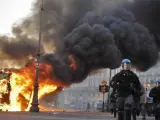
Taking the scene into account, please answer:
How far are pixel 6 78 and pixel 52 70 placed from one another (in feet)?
13.0

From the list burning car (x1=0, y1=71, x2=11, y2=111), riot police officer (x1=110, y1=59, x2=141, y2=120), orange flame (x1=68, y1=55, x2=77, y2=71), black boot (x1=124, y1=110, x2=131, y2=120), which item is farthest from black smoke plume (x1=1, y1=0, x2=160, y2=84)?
black boot (x1=124, y1=110, x2=131, y2=120)

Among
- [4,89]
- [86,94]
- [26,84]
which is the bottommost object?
[4,89]

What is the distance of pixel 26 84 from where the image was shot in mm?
30688

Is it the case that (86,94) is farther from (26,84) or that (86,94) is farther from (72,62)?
(26,84)

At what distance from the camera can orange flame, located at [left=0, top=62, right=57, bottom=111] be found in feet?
98.0

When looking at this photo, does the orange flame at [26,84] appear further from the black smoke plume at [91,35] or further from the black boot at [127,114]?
the black boot at [127,114]

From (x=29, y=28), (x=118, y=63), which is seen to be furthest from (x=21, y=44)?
(x=118, y=63)

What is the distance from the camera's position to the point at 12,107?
29.5 metres

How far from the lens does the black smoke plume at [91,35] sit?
31.0 metres

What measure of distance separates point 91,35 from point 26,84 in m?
7.26

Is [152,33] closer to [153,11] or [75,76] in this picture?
[153,11]

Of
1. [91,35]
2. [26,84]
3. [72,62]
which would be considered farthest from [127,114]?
[91,35]

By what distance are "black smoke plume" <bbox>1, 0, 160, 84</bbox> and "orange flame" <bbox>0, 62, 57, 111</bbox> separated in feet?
3.02

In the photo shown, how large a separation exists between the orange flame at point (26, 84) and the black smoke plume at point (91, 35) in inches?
36.3
